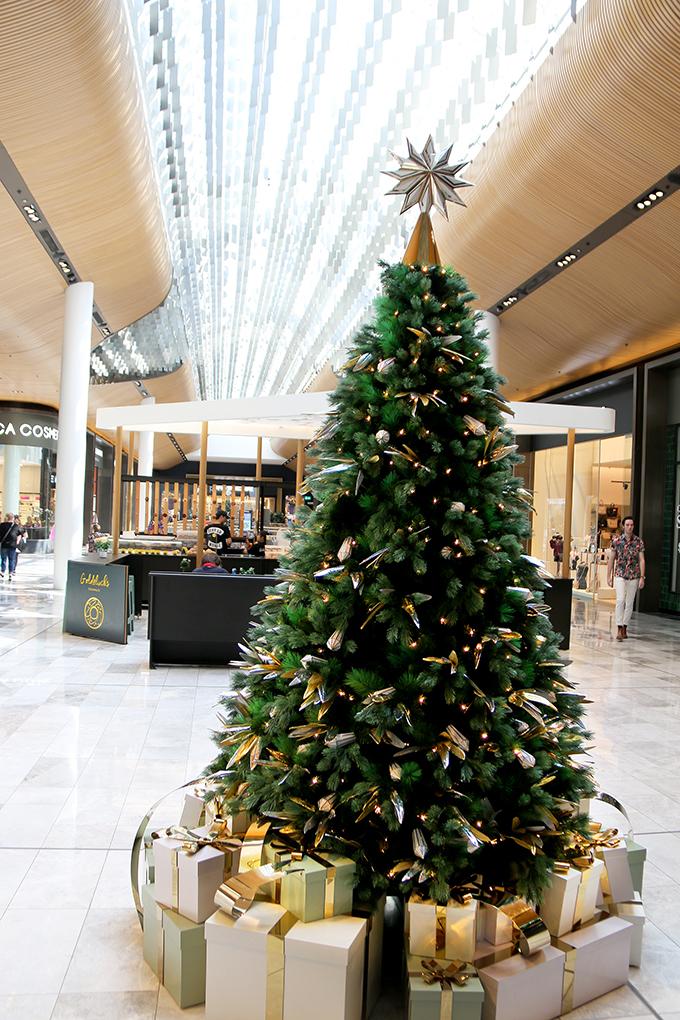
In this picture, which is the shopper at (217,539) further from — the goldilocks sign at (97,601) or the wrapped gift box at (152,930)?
the wrapped gift box at (152,930)

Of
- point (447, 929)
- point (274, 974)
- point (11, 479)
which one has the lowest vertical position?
point (274, 974)

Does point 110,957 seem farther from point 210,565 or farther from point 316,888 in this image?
point 210,565

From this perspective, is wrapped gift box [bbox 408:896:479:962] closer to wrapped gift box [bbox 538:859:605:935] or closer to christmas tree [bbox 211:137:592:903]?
christmas tree [bbox 211:137:592:903]

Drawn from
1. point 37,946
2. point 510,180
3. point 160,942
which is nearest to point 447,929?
point 160,942

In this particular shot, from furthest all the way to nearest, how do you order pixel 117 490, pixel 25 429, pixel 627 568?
pixel 25 429 → pixel 117 490 → pixel 627 568

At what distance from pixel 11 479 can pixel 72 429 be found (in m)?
13.0

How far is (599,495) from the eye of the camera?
60.9ft

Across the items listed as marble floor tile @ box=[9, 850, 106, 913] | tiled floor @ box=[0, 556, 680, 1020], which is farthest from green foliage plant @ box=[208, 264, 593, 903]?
marble floor tile @ box=[9, 850, 106, 913]

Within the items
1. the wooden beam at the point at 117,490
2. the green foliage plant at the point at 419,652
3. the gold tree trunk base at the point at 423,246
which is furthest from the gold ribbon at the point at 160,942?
the wooden beam at the point at 117,490

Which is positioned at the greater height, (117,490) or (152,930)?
(117,490)

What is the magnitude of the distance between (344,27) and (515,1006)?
8.98 m

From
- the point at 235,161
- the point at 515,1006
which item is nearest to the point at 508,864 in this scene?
the point at 515,1006

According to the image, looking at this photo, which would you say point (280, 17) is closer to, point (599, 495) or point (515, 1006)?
point (515, 1006)

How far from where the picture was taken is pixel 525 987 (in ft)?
7.00
